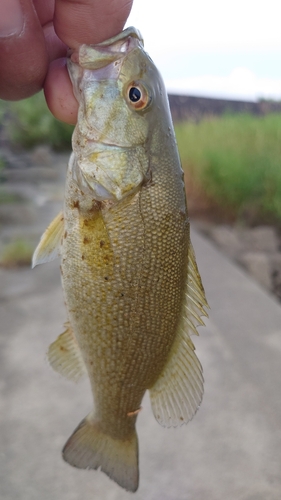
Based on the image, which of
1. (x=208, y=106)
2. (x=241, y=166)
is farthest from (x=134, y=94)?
(x=208, y=106)

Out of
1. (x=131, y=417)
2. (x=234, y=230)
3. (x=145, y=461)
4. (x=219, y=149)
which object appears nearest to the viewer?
(x=131, y=417)

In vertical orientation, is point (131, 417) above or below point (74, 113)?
below

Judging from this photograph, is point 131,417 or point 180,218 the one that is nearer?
point 180,218

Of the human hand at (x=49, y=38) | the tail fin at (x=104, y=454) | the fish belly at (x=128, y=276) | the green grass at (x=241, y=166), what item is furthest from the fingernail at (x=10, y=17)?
the green grass at (x=241, y=166)

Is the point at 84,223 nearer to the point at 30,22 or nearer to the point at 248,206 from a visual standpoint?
the point at 30,22

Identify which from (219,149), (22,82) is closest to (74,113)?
(22,82)

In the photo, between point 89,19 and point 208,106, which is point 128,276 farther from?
point 208,106

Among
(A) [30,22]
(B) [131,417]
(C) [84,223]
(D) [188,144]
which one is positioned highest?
(A) [30,22]
